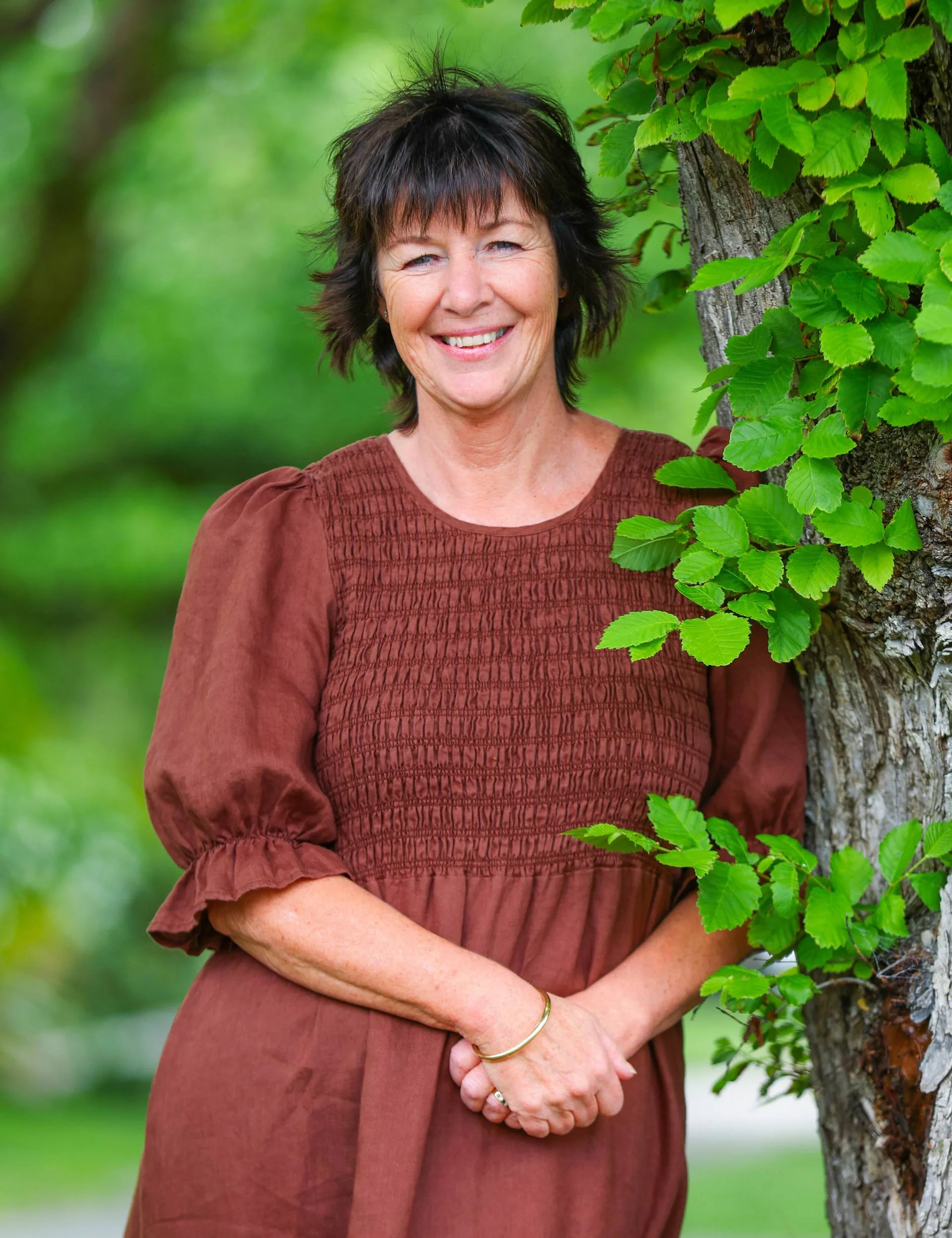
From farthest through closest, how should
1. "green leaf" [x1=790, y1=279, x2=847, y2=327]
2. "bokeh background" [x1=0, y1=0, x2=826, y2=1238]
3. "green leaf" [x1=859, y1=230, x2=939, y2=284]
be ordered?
"bokeh background" [x1=0, y1=0, x2=826, y2=1238], "green leaf" [x1=790, y1=279, x2=847, y2=327], "green leaf" [x1=859, y1=230, x2=939, y2=284]

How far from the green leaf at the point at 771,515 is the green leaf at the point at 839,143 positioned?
1.15 feet

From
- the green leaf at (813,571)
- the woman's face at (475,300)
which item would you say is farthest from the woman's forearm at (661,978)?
the woman's face at (475,300)

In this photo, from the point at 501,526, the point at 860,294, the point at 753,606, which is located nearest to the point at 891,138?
the point at 860,294

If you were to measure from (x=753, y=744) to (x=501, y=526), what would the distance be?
438 millimetres

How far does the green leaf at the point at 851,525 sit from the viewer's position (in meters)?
1.51

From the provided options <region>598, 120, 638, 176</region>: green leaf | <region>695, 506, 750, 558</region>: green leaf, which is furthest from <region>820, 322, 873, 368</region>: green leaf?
<region>598, 120, 638, 176</region>: green leaf

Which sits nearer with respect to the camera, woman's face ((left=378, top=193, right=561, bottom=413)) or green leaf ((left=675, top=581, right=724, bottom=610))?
green leaf ((left=675, top=581, right=724, bottom=610))

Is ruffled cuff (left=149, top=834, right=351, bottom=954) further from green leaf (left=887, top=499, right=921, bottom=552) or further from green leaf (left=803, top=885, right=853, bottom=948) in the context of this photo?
green leaf (left=887, top=499, right=921, bottom=552)

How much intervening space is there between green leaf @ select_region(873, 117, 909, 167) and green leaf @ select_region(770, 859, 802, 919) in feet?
2.63

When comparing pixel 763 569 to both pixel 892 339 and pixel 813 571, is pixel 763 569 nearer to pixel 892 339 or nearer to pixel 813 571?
pixel 813 571

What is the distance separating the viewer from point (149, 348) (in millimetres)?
5789

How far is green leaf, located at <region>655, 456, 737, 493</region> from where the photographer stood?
5.62 ft

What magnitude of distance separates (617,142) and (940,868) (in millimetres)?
969

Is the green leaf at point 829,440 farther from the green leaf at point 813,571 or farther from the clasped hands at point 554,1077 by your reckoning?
the clasped hands at point 554,1077
